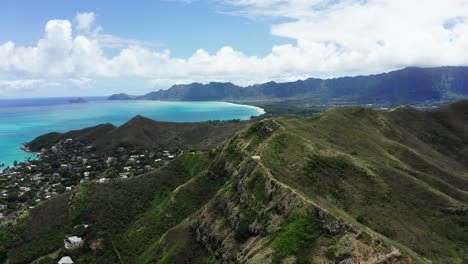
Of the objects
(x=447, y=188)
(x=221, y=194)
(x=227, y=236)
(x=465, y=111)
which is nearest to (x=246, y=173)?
(x=221, y=194)

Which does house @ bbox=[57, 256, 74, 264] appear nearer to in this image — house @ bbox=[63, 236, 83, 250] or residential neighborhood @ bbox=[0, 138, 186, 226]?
house @ bbox=[63, 236, 83, 250]

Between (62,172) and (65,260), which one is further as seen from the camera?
(62,172)

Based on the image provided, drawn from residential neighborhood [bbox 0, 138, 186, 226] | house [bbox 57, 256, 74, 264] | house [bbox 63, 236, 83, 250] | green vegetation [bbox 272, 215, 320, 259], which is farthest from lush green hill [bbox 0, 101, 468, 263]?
residential neighborhood [bbox 0, 138, 186, 226]

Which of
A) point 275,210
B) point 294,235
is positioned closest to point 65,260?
point 275,210

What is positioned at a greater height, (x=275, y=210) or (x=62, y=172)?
(x=275, y=210)

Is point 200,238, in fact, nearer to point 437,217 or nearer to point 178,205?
point 178,205

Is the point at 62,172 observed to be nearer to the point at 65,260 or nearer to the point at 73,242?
the point at 73,242

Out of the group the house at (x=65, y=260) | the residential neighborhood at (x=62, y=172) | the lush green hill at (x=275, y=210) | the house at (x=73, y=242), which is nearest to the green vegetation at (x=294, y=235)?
the lush green hill at (x=275, y=210)

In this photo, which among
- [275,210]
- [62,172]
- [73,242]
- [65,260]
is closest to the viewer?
[275,210]
